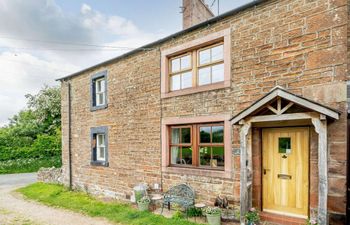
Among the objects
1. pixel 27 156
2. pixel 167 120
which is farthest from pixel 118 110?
pixel 27 156

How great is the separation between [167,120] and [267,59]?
3710 millimetres

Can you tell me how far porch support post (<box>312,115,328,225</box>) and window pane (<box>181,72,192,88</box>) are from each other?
3.98m

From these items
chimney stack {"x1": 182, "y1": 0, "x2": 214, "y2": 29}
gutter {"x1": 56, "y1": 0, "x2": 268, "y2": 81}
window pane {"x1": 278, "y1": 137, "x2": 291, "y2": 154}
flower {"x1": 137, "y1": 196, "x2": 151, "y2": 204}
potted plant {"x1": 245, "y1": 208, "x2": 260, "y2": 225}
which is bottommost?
flower {"x1": 137, "y1": 196, "x2": 151, "y2": 204}

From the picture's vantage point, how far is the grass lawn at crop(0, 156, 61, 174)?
18.1 meters

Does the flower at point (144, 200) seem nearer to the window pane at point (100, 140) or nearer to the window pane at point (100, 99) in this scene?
the window pane at point (100, 140)

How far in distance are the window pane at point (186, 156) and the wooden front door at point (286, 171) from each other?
2.33 m

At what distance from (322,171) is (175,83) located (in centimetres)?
504

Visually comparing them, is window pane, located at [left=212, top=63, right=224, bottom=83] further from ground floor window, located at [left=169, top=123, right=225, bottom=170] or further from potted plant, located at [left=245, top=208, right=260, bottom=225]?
potted plant, located at [left=245, top=208, right=260, bottom=225]

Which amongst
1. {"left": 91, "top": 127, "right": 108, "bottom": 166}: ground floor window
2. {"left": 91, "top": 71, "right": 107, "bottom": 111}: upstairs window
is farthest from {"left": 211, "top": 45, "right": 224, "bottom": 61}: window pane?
{"left": 91, "top": 127, "right": 108, "bottom": 166}: ground floor window

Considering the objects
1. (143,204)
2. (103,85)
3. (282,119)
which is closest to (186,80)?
(282,119)

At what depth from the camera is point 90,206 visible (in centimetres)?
845

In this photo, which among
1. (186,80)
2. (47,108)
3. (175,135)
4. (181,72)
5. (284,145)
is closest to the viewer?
(284,145)

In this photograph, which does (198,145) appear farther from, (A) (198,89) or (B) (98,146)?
(B) (98,146)

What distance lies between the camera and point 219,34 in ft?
22.4
